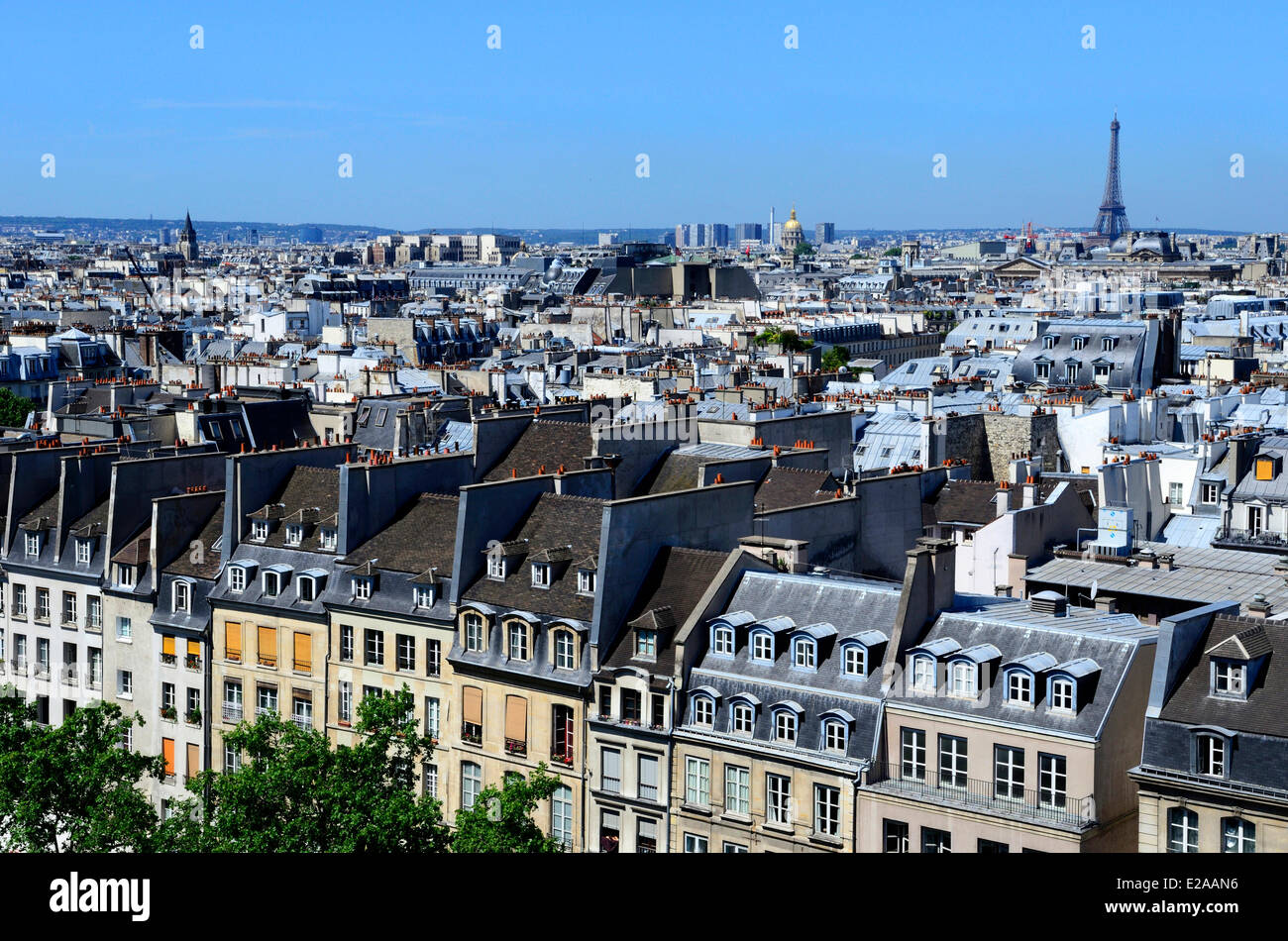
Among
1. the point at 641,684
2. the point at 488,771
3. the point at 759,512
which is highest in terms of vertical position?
the point at 759,512


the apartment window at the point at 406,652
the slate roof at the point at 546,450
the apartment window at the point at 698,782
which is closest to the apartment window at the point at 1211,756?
the apartment window at the point at 698,782

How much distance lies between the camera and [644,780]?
30969 mm

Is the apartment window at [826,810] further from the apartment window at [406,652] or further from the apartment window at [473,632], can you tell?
the apartment window at [406,652]

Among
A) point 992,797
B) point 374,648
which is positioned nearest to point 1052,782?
point 992,797

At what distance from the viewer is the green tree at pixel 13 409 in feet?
274

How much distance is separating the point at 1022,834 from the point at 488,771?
36.4 ft

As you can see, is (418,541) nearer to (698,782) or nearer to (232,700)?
(232,700)

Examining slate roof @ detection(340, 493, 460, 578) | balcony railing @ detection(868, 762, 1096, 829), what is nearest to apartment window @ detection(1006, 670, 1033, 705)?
balcony railing @ detection(868, 762, 1096, 829)

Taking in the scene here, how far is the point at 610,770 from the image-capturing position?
3152 cm

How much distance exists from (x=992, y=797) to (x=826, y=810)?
9.40 feet
